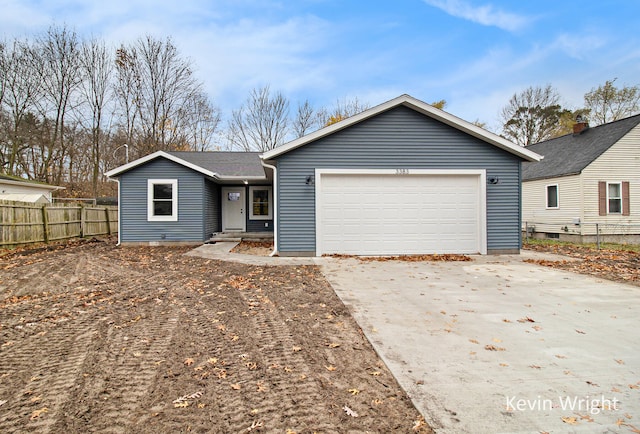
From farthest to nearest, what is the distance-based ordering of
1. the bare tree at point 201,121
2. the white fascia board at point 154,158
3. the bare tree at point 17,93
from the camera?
1. the bare tree at point 201,121
2. the bare tree at point 17,93
3. the white fascia board at point 154,158

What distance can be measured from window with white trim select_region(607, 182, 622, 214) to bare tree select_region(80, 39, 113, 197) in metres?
29.7

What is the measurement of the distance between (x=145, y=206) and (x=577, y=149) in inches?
798

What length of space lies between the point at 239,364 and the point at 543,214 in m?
19.4

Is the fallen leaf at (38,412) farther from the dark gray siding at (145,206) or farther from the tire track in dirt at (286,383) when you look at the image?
the dark gray siding at (145,206)

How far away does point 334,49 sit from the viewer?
58.6 ft

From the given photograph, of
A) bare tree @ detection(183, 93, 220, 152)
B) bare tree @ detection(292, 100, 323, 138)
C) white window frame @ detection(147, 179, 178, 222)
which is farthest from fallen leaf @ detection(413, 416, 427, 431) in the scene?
bare tree @ detection(292, 100, 323, 138)

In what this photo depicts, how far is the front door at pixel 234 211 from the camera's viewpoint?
15422 millimetres

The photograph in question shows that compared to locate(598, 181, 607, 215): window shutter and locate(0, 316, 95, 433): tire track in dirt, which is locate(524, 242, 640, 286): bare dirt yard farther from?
locate(0, 316, 95, 433): tire track in dirt

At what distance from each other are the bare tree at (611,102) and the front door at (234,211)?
30200mm

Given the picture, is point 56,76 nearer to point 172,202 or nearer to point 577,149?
point 172,202

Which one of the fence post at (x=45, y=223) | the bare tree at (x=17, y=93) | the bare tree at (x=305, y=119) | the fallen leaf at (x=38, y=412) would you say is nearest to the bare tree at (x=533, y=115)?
the bare tree at (x=305, y=119)

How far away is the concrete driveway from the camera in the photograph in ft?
7.79

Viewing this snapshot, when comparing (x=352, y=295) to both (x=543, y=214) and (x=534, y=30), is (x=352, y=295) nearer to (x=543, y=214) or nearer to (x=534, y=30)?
(x=534, y=30)

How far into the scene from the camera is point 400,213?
10180mm
